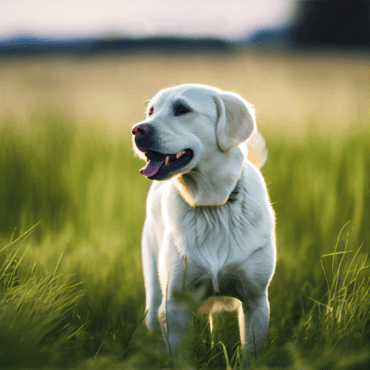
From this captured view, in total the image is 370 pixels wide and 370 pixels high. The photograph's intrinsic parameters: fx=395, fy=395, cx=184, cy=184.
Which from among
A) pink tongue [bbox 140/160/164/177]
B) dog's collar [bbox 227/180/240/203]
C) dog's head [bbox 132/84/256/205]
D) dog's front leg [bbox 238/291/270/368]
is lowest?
dog's front leg [bbox 238/291/270/368]

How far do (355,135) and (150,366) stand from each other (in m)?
4.87

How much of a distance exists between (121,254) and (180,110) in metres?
1.85

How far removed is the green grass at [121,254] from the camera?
81.0 inches

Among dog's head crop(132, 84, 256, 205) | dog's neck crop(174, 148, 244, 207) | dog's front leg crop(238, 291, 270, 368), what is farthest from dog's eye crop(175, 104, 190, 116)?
dog's front leg crop(238, 291, 270, 368)

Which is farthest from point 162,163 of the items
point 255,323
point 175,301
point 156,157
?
point 255,323

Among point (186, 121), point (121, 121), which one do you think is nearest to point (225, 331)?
point (186, 121)

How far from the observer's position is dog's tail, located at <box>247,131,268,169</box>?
269 cm

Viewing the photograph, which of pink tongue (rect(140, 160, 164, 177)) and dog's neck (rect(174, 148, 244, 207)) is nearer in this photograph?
pink tongue (rect(140, 160, 164, 177))

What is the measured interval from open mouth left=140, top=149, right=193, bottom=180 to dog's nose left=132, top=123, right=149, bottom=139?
142mm

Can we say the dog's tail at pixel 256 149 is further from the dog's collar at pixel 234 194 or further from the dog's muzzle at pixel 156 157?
the dog's muzzle at pixel 156 157

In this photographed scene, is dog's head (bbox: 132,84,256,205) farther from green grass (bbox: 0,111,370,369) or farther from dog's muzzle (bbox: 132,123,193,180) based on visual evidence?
green grass (bbox: 0,111,370,369)

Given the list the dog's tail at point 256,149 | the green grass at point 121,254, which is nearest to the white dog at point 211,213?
the green grass at point 121,254

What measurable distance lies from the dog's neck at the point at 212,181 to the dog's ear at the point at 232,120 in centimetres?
9

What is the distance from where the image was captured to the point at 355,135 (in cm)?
575
